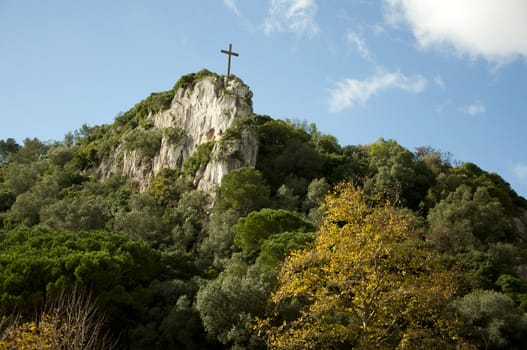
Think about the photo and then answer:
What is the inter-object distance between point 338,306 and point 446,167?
51816mm

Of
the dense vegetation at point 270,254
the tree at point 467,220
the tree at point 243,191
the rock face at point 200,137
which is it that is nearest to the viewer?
the dense vegetation at point 270,254

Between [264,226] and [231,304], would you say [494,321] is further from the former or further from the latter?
[264,226]

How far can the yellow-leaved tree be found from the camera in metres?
14.3

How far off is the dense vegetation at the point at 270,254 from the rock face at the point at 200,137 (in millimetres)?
984

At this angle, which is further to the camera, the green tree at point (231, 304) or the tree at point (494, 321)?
the tree at point (494, 321)

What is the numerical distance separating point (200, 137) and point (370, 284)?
45.5 metres

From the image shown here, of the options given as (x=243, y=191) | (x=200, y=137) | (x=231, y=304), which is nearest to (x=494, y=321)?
(x=231, y=304)

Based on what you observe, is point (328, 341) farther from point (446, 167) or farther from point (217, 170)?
point (446, 167)

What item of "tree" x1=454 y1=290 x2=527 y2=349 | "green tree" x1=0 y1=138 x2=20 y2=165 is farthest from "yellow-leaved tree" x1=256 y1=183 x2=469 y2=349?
"green tree" x1=0 y1=138 x2=20 y2=165

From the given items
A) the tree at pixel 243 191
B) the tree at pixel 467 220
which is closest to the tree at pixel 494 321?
the tree at pixel 467 220

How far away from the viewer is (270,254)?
107ft

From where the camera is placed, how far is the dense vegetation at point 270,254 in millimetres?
14891

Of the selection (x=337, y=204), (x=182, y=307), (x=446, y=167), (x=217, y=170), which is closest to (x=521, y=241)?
(x=446, y=167)

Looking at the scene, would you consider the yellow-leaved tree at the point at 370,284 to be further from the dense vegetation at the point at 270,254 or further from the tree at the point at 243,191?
the tree at the point at 243,191
